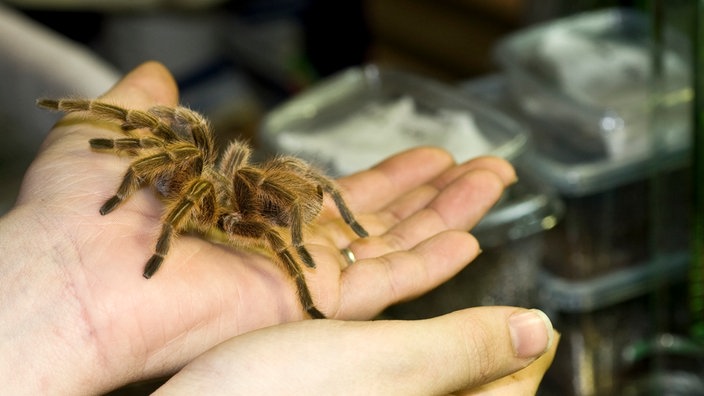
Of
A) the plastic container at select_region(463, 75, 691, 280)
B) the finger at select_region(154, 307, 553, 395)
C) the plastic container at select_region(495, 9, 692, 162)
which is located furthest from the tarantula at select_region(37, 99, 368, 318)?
the plastic container at select_region(495, 9, 692, 162)

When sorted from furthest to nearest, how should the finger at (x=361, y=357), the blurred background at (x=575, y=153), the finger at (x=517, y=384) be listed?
the blurred background at (x=575, y=153), the finger at (x=517, y=384), the finger at (x=361, y=357)

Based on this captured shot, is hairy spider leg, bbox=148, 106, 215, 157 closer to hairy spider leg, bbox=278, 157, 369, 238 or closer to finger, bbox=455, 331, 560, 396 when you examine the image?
hairy spider leg, bbox=278, 157, 369, 238

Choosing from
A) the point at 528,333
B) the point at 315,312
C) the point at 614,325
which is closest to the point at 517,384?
the point at 528,333

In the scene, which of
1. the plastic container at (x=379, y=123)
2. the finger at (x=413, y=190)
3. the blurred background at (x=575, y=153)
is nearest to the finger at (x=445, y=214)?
the finger at (x=413, y=190)

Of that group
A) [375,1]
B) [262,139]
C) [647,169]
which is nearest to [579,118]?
[647,169]

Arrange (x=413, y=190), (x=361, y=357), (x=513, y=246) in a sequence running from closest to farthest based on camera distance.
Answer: (x=361, y=357) < (x=413, y=190) < (x=513, y=246)

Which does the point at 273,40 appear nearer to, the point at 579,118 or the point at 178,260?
the point at 579,118

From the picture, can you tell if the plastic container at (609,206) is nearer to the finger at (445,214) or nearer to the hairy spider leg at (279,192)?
the finger at (445,214)

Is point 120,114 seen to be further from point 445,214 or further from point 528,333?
point 528,333
